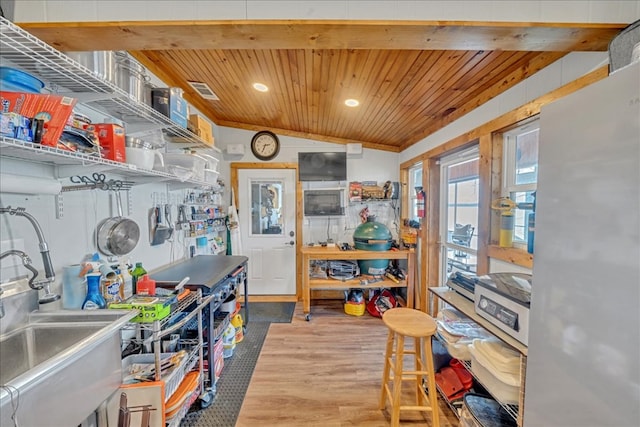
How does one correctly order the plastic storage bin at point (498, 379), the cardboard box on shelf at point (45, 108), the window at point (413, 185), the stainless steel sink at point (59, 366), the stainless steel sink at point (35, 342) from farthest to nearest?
1. the window at point (413, 185)
2. the plastic storage bin at point (498, 379)
3. the stainless steel sink at point (35, 342)
4. the cardboard box on shelf at point (45, 108)
5. the stainless steel sink at point (59, 366)

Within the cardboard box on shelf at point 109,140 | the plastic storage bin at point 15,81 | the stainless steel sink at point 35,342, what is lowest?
the stainless steel sink at point 35,342

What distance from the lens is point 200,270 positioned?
7.34ft

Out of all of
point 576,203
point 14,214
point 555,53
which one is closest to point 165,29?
point 14,214

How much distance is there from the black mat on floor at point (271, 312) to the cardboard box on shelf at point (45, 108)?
107 inches

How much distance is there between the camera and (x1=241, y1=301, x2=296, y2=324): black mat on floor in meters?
3.21

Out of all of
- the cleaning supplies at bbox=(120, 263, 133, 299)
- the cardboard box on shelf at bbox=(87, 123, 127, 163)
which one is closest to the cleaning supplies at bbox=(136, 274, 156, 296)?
the cleaning supplies at bbox=(120, 263, 133, 299)

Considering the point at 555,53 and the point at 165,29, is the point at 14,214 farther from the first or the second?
the point at 555,53

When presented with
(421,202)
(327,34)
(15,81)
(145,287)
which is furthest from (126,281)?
(421,202)

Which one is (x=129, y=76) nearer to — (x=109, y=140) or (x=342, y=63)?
(x=109, y=140)

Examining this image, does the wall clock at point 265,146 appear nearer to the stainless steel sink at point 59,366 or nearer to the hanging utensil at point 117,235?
the hanging utensil at point 117,235

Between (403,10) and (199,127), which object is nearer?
(403,10)

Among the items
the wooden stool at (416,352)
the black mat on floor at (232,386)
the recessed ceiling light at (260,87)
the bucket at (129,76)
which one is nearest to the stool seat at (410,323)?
the wooden stool at (416,352)

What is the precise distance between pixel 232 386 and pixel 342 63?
2.64 meters

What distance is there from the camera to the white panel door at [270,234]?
3.81m
